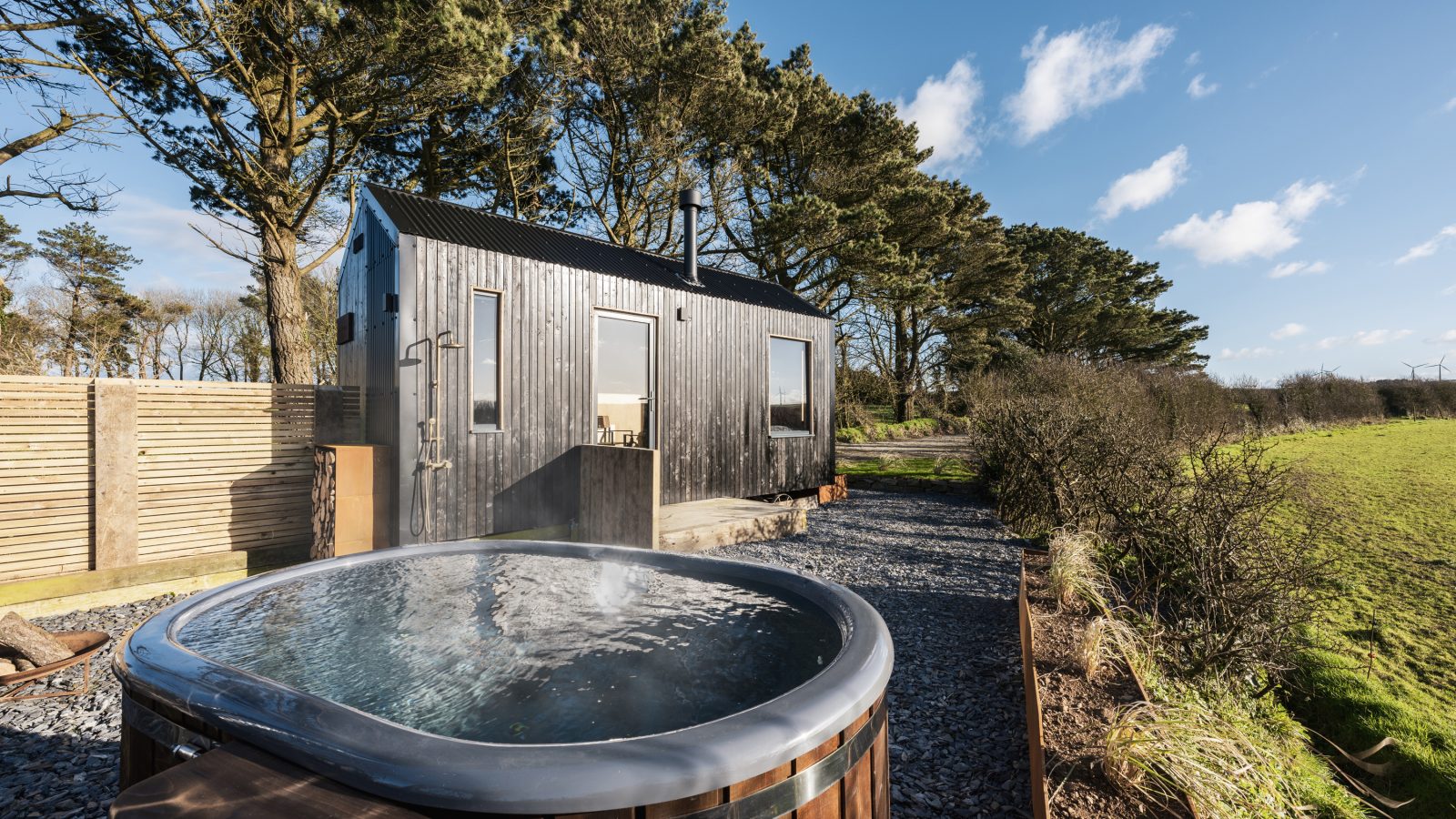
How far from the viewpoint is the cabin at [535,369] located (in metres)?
4.64

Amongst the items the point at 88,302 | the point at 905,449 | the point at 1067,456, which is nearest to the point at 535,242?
the point at 1067,456

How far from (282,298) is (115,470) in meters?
4.70

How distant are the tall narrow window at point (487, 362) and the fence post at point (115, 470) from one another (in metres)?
2.37

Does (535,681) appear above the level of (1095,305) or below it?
below

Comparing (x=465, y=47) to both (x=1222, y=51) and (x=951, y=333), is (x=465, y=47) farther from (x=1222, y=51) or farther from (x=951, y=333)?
(x=951, y=333)

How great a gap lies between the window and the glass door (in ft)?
6.58

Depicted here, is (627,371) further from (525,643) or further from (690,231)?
(525,643)

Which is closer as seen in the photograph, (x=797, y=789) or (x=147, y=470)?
(x=797, y=789)

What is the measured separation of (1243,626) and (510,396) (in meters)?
5.28

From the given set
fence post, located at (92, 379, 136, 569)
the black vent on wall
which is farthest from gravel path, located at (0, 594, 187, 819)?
the black vent on wall

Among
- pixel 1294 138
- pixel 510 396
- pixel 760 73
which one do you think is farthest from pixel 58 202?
pixel 1294 138

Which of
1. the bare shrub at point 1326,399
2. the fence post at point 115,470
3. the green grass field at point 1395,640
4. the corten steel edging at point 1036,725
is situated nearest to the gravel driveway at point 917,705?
the corten steel edging at point 1036,725

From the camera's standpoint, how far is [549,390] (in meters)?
5.42

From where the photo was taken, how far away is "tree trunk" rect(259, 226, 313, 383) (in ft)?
26.2
